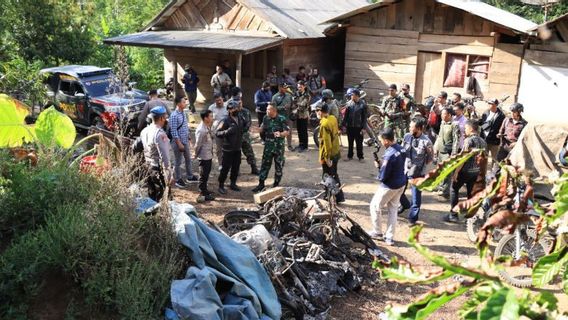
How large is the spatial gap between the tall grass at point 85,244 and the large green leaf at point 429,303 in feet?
11.8

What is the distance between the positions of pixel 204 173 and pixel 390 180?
3590mm

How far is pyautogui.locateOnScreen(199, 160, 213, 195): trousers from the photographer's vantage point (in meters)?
9.79

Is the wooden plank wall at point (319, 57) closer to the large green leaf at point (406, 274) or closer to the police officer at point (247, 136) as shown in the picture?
the police officer at point (247, 136)

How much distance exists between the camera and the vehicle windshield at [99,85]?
14.0 meters

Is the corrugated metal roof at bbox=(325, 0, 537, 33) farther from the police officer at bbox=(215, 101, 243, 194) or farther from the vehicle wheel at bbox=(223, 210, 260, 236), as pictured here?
the vehicle wheel at bbox=(223, 210, 260, 236)

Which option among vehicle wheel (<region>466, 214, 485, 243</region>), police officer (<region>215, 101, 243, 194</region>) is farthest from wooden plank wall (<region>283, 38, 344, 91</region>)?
vehicle wheel (<region>466, 214, 485, 243</region>)

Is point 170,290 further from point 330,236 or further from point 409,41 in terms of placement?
point 409,41

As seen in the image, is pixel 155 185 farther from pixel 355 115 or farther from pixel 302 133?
pixel 302 133

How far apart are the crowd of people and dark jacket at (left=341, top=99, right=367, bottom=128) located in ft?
0.07

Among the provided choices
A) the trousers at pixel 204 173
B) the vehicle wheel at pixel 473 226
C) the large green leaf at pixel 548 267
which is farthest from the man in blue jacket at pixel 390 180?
the large green leaf at pixel 548 267

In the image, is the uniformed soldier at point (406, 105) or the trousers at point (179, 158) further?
the uniformed soldier at point (406, 105)

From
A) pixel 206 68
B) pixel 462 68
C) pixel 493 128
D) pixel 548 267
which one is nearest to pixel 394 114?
pixel 493 128

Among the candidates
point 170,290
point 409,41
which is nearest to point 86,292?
point 170,290

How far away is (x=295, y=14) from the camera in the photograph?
740 inches
